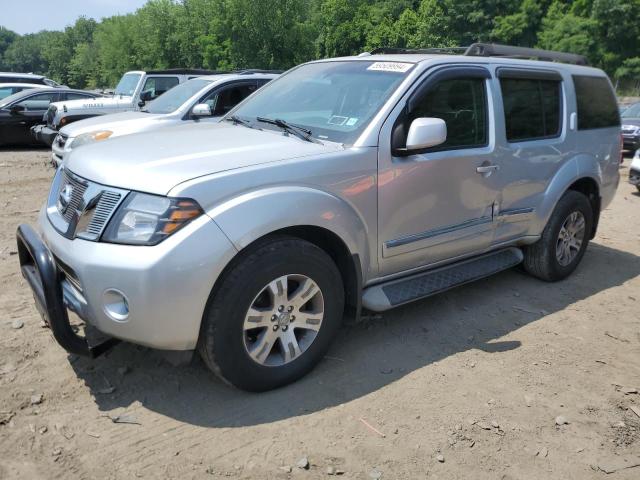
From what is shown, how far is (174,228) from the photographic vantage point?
104 inches

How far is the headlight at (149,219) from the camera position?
2.63 meters

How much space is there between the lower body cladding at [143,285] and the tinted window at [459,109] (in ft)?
5.64

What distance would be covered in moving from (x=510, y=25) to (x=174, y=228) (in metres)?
50.5

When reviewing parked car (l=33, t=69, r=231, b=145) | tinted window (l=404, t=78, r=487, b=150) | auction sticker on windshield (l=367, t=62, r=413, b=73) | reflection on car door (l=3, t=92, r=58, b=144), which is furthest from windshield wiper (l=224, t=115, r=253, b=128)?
reflection on car door (l=3, t=92, r=58, b=144)

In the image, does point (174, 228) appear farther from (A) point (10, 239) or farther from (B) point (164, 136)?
(A) point (10, 239)

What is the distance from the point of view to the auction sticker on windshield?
12.2 feet

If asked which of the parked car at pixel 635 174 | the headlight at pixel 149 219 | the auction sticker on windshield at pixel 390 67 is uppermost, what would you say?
the auction sticker on windshield at pixel 390 67

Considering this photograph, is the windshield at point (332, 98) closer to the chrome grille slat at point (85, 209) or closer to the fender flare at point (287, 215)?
the fender flare at point (287, 215)

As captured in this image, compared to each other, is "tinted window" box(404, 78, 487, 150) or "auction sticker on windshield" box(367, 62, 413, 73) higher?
"auction sticker on windshield" box(367, 62, 413, 73)

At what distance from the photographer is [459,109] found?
392cm

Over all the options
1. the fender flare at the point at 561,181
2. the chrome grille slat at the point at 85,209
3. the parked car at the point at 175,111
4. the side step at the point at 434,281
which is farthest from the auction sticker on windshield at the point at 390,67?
the parked car at the point at 175,111

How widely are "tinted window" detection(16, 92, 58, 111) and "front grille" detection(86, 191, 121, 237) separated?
39.2 feet

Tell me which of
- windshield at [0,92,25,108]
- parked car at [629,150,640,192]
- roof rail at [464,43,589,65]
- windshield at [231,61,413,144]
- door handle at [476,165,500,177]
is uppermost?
roof rail at [464,43,589,65]

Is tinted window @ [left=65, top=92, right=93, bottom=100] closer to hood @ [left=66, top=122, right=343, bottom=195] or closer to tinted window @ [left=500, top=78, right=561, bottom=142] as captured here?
hood @ [left=66, top=122, right=343, bottom=195]
